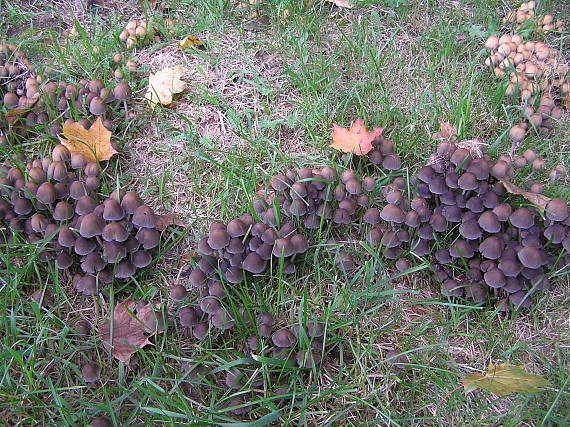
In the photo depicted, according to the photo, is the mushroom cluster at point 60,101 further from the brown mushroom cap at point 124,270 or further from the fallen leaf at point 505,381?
the fallen leaf at point 505,381

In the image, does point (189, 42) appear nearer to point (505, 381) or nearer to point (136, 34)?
point (136, 34)

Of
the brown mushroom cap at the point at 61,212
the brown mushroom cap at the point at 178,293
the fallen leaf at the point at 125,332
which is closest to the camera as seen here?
the fallen leaf at the point at 125,332

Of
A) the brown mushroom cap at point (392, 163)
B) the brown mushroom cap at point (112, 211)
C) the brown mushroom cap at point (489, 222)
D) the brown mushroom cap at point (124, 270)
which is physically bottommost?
the brown mushroom cap at point (124, 270)

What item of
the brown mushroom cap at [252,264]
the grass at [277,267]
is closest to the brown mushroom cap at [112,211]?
the grass at [277,267]

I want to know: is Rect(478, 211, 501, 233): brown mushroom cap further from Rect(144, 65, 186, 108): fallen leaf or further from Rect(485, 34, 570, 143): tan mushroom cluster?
Rect(144, 65, 186, 108): fallen leaf

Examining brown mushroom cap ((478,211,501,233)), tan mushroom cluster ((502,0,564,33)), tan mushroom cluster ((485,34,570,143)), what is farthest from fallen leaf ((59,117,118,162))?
tan mushroom cluster ((502,0,564,33))

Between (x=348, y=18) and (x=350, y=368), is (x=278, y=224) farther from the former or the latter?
(x=348, y=18)

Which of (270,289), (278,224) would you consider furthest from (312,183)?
(270,289)
